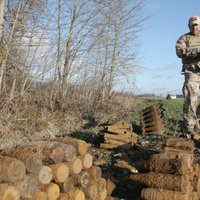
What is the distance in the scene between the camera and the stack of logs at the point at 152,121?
10.0m

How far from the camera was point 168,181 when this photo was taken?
499 cm

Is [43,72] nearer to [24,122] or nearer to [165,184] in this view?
[24,122]

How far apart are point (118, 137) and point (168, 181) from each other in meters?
3.72

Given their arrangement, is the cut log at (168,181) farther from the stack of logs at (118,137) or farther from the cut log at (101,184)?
the stack of logs at (118,137)

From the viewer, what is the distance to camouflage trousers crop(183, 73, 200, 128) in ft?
29.2

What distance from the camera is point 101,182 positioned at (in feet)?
17.1

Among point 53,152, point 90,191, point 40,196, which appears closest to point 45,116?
point 90,191

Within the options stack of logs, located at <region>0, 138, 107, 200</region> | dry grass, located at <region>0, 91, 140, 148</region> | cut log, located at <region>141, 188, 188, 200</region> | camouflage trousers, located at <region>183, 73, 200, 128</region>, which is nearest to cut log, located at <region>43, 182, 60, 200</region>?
stack of logs, located at <region>0, 138, 107, 200</region>

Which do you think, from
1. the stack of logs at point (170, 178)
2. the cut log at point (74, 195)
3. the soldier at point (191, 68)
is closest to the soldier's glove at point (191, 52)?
the soldier at point (191, 68)

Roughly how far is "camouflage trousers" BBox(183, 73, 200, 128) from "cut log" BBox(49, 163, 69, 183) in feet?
16.3

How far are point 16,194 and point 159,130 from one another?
663cm

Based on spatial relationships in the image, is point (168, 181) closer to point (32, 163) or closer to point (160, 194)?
point (160, 194)

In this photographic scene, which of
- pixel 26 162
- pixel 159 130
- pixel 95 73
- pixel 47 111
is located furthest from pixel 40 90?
pixel 26 162

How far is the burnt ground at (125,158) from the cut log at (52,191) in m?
1.27
